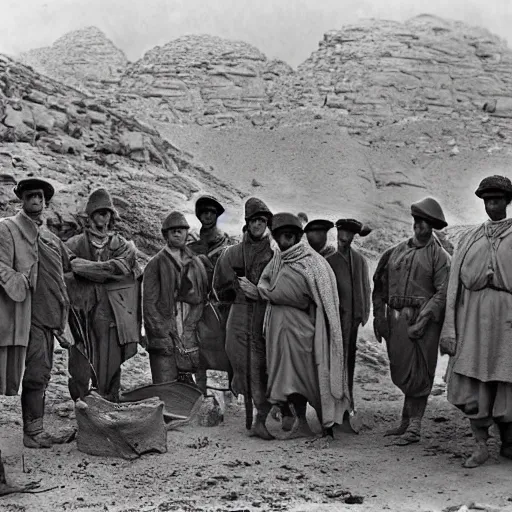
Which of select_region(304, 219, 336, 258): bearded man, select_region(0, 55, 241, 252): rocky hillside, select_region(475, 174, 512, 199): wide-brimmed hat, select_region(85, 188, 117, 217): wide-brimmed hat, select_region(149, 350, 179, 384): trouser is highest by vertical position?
select_region(0, 55, 241, 252): rocky hillside

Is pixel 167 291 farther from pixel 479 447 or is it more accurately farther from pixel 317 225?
pixel 479 447

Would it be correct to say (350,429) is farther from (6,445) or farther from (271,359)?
(6,445)

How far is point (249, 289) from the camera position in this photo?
247 inches

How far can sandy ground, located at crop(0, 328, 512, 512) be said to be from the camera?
4.79m

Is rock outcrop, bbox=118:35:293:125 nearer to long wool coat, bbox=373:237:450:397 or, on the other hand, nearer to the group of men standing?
the group of men standing

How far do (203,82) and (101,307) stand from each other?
4367cm

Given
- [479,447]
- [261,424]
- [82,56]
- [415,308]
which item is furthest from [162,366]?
[82,56]

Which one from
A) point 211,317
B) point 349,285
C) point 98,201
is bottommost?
point 211,317

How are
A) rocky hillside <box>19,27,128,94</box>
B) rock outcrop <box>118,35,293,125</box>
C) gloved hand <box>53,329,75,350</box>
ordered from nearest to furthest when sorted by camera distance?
gloved hand <box>53,329,75,350</box> → rock outcrop <box>118,35,293,125</box> → rocky hillside <box>19,27,128,94</box>

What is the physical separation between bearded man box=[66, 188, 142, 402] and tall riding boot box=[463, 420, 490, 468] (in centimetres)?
263

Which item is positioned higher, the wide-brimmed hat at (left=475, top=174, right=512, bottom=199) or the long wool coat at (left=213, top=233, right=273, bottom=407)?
the wide-brimmed hat at (left=475, top=174, right=512, bottom=199)

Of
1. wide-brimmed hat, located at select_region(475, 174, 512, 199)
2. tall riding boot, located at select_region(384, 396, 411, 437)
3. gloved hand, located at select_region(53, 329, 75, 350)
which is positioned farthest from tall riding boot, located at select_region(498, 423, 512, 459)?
gloved hand, located at select_region(53, 329, 75, 350)

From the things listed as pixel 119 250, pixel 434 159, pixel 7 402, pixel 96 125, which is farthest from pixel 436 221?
pixel 434 159

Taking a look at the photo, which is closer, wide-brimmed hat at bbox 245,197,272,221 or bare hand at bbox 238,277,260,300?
bare hand at bbox 238,277,260,300
